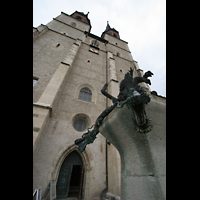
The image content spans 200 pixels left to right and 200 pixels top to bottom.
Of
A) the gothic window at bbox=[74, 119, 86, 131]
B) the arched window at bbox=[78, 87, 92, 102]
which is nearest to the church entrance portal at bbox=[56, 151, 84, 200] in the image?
the gothic window at bbox=[74, 119, 86, 131]

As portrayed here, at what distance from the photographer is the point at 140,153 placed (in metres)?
1.49

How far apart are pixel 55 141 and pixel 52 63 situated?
6686 mm

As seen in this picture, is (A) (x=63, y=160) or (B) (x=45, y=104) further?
(B) (x=45, y=104)

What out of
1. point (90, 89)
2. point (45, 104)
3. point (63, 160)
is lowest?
point (63, 160)

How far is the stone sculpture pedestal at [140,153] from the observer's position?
126 centimetres

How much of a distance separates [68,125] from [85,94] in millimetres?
3053

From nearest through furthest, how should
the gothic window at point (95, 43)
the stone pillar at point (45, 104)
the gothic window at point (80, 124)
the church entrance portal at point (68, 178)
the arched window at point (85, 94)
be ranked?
the stone pillar at point (45, 104)
the church entrance portal at point (68, 178)
the gothic window at point (80, 124)
the arched window at point (85, 94)
the gothic window at point (95, 43)

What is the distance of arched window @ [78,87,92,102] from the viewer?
7600 millimetres

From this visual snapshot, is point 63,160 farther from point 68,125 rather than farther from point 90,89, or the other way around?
point 90,89

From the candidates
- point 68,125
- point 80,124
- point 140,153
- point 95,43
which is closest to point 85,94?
point 80,124

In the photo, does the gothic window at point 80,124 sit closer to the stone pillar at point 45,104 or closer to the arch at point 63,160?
the arch at point 63,160

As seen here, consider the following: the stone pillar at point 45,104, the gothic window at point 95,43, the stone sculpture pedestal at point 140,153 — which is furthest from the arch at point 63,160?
the gothic window at point 95,43
